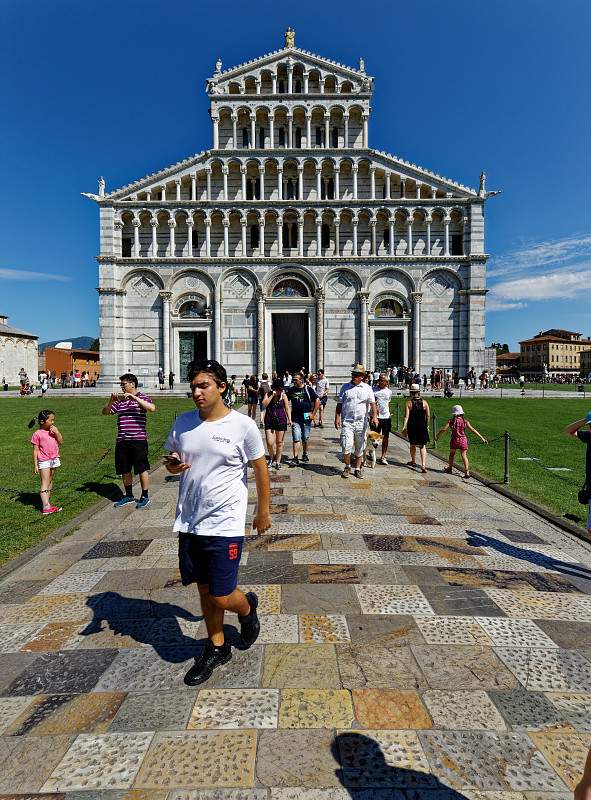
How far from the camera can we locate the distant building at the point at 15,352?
5553cm

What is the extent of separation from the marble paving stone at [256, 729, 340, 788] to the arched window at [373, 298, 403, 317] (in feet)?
120

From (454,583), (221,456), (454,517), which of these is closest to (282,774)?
(221,456)

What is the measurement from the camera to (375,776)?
8.27 ft

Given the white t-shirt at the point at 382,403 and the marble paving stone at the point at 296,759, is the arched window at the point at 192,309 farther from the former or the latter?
the marble paving stone at the point at 296,759

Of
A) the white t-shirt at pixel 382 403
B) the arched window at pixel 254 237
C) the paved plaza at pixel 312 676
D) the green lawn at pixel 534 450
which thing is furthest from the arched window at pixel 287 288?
the paved plaza at pixel 312 676

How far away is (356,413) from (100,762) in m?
7.41

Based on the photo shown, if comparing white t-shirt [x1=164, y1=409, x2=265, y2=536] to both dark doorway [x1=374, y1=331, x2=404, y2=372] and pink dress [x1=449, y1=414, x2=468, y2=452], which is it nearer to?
pink dress [x1=449, y1=414, x2=468, y2=452]

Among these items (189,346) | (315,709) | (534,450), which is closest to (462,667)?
(315,709)

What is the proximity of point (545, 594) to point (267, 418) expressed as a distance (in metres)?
6.91

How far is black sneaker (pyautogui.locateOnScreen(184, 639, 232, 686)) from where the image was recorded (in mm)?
3268

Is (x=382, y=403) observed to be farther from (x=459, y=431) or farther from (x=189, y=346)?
(x=189, y=346)

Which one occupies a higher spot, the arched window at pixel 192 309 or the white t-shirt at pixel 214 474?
the arched window at pixel 192 309

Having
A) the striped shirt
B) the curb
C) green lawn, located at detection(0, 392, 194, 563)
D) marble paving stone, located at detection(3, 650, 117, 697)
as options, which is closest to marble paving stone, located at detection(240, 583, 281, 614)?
marble paving stone, located at detection(3, 650, 117, 697)

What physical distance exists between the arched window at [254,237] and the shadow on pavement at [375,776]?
Answer: 37843mm
